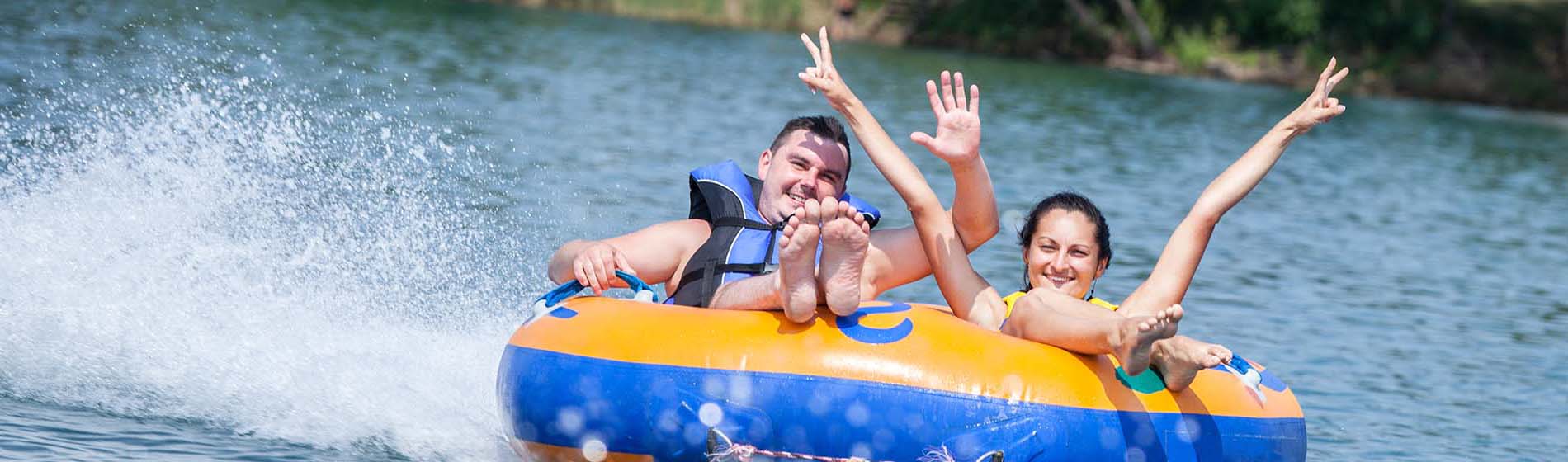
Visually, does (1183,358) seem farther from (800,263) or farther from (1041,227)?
(800,263)

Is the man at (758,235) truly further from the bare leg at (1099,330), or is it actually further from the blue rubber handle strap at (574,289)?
the bare leg at (1099,330)

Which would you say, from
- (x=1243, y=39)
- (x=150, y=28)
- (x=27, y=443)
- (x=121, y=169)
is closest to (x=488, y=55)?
(x=150, y=28)

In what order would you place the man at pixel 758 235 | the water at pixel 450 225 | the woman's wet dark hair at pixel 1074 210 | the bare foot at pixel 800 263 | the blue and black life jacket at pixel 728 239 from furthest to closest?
the water at pixel 450 225 < the blue and black life jacket at pixel 728 239 < the woman's wet dark hair at pixel 1074 210 < the man at pixel 758 235 < the bare foot at pixel 800 263

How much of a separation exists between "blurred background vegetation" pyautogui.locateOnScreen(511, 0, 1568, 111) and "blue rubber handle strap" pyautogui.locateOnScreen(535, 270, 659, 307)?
2898cm

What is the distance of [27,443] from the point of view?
16.6 feet

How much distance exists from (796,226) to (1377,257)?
29.7ft

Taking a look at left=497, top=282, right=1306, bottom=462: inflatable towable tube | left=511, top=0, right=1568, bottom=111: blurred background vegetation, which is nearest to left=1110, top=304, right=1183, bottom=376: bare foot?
left=497, top=282, right=1306, bottom=462: inflatable towable tube

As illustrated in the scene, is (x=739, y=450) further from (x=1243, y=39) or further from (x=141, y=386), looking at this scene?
(x=1243, y=39)

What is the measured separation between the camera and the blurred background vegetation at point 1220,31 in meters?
34.7

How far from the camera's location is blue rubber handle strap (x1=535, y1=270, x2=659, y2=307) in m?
5.26

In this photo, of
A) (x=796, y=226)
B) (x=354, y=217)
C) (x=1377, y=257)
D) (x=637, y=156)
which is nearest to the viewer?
(x=796, y=226)

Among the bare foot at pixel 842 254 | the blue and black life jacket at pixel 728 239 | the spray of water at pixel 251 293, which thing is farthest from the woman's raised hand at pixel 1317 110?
the spray of water at pixel 251 293

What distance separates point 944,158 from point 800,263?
739mm

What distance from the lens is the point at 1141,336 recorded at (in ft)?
14.7
